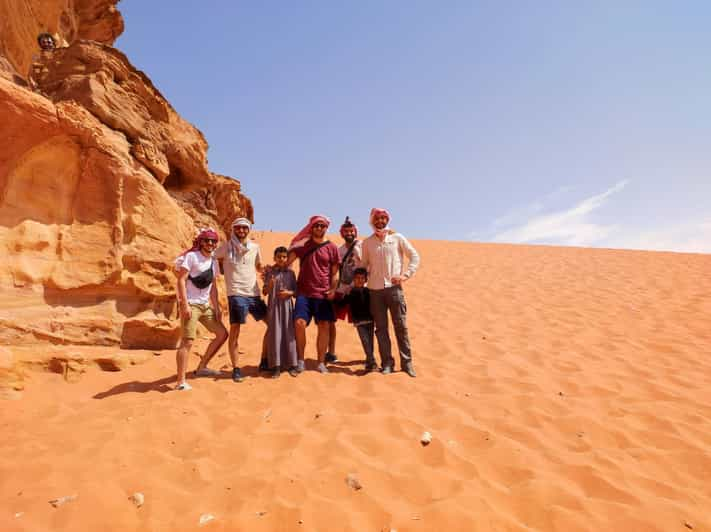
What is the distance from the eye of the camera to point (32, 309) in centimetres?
396

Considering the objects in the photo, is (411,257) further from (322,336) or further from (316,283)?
(322,336)

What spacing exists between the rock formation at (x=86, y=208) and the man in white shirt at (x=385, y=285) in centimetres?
261

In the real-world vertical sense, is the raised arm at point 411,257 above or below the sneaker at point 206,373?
above

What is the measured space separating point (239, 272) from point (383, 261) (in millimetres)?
1637

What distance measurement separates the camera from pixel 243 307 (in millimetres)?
4191

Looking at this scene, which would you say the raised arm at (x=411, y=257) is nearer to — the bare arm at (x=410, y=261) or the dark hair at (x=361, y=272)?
the bare arm at (x=410, y=261)

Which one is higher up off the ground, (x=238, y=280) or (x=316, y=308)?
(x=238, y=280)

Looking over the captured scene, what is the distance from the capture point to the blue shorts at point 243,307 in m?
4.18

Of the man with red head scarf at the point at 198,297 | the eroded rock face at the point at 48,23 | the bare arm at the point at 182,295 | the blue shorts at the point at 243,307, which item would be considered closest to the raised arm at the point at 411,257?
the blue shorts at the point at 243,307

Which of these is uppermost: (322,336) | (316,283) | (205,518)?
(316,283)

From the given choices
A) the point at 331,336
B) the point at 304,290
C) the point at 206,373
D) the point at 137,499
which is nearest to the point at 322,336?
the point at 331,336

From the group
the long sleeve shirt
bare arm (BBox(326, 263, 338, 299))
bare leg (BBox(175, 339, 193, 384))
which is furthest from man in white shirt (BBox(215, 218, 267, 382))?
the long sleeve shirt

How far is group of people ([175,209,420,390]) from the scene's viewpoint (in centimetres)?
415

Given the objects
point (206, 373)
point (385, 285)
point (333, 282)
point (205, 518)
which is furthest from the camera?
point (333, 282)
